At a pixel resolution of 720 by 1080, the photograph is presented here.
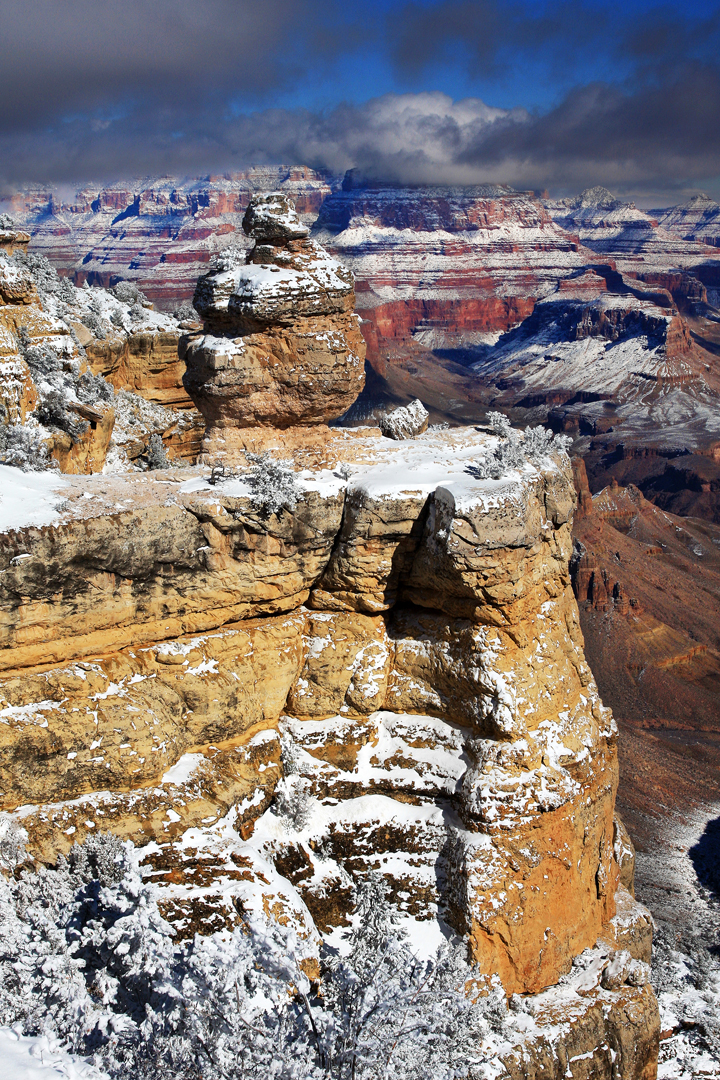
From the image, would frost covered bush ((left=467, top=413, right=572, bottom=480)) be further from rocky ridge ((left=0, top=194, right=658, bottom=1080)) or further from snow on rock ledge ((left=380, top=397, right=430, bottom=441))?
snow on rock ledge ((left=380, top=397, right=430, bottom=441))

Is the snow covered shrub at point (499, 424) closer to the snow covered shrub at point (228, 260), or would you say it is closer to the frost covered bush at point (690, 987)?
the snow covered shrub at point (228, 260)

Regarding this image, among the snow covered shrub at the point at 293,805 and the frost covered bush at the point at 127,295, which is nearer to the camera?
the snow covered shrub at the point at 293,805

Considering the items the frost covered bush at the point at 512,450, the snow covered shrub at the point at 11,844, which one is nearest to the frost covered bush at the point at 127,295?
the frost covered bush at the point at 512,450

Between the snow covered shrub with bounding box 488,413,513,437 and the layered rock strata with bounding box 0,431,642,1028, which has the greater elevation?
the snow covered shrub with bounding box 488,413,513,437

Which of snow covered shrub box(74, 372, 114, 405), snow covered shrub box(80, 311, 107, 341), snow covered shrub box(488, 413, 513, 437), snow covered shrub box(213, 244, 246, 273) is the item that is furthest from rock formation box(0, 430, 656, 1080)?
snow covered shrub box(80, 311, 107, 341)

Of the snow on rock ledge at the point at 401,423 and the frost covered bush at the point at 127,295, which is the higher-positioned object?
the frost covered bush at the point at 127,295

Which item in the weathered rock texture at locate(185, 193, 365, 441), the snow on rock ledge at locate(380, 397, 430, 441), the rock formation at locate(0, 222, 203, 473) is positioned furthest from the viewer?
the rock formation at locate(0, 222, 203, 473)

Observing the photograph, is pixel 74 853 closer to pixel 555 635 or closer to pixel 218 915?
pixel 218 915
